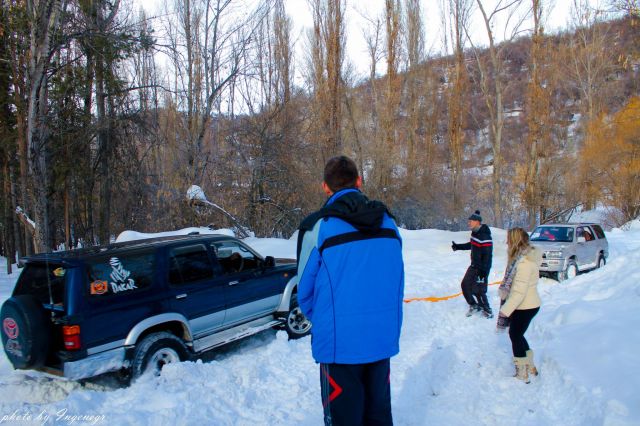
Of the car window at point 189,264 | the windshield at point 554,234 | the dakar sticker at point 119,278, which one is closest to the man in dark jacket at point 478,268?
the car window at point 189,264

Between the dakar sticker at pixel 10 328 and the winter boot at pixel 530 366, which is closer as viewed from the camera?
the dakar sticker at pixel 10 328

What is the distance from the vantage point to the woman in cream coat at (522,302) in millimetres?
5055

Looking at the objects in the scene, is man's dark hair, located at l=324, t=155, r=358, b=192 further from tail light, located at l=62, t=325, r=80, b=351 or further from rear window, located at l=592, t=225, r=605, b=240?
rear window, located at l=592, t=225, r=605, b=240

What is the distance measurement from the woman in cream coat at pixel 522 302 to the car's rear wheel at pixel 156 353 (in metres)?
3.84

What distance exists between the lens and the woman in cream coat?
5055mm

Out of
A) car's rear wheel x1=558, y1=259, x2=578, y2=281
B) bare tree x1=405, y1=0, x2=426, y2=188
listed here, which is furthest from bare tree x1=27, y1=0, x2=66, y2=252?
bare tree x1=405, y1=0, x2=426, y2=188

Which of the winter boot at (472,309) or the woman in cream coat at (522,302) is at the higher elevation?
the woman in cream coat at (522,302)

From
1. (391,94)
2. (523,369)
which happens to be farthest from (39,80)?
(391,94)

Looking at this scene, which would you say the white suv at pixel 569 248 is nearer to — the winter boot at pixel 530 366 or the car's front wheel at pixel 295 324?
the winter boot at pixel 530 366

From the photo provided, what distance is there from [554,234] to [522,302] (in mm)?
8981

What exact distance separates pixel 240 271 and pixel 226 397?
2.30 m

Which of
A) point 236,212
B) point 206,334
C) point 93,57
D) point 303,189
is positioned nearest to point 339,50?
point 303,189

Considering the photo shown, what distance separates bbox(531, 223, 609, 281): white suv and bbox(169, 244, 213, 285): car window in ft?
27.4

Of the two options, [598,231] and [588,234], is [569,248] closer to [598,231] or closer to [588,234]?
[588,234]
